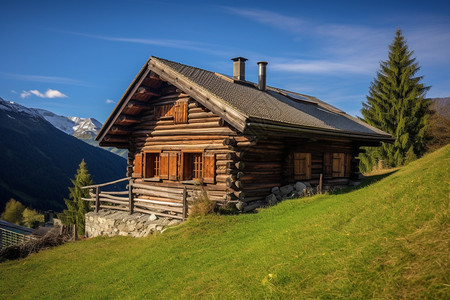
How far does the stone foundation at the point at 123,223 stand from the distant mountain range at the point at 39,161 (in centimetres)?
8021

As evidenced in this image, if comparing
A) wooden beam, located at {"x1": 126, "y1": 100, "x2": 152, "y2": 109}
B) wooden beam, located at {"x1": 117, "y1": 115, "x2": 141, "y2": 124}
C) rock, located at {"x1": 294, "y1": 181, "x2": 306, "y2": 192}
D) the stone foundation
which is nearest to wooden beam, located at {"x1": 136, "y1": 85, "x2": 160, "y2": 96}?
wooden beam, located at {"x1": 126, "y1": 100, "x2": 152, "y2": 109}

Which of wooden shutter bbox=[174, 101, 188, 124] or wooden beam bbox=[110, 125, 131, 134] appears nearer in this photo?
wooden shutter bbox=[174, 101, 188, 124]

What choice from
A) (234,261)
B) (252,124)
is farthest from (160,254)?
(252,124)

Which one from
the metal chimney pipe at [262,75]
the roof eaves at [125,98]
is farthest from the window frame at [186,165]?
the metal chimney pipe at [262,75]

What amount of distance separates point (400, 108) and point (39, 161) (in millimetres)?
126091

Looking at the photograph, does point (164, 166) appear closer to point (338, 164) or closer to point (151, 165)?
point (151, 165)

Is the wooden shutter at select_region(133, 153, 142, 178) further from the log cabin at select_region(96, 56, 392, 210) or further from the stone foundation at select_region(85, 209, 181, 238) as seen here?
the stone foundation at select_region(85, 209, 181, 238)

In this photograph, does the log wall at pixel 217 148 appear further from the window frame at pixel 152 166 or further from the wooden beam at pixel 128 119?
the window frame at pixel 152 166

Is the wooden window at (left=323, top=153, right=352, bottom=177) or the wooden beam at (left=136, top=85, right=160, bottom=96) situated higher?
the wooden beam at (left=136, top=85, right=160, bottom=96)

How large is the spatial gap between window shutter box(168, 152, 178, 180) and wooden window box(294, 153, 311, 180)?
212 inches

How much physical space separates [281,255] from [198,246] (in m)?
3.39

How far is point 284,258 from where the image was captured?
246 inches

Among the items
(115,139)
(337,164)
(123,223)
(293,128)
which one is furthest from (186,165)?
(337,164)

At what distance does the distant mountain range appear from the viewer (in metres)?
98.0
